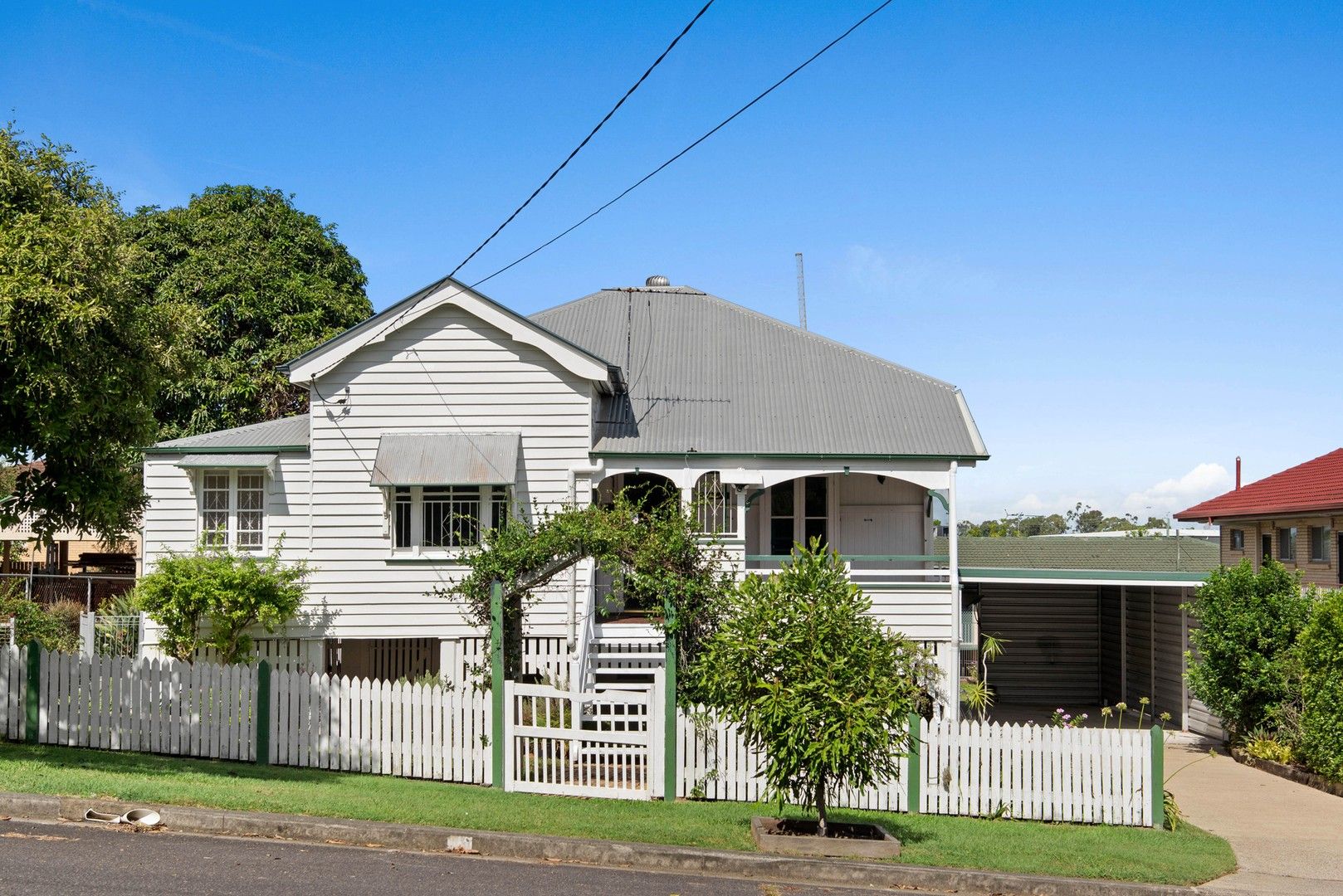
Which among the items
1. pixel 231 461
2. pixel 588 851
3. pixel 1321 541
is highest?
pixel 231 461

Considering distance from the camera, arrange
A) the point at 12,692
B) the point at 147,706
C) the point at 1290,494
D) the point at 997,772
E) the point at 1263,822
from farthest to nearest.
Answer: the point at 1290,494
the point at 12,692
the point at 147,706
the point at 1263,822
the point at 997,772

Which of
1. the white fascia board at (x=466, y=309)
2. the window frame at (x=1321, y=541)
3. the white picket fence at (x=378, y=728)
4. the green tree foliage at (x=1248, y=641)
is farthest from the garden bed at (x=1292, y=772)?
the window frame at (x=1321, y=541)

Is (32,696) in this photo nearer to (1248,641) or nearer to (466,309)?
(466,309)

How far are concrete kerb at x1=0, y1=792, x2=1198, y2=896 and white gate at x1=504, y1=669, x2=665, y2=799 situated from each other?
2.42m

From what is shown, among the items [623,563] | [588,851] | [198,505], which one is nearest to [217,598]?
[198,505]

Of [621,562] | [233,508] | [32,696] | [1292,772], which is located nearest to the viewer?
[621,562]

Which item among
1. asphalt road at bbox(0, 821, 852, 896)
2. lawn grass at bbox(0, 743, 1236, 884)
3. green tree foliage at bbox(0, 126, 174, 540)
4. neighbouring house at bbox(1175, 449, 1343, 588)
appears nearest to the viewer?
asphalt road at bbox(0, 821, 852, 896)

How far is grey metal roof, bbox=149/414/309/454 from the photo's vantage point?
1825 centimetres

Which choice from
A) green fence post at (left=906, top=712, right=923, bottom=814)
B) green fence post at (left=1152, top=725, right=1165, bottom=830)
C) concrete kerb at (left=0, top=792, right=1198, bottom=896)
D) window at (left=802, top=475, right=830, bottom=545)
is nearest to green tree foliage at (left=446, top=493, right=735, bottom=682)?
green fence post at (left=906, top=712, right=923, bottom=814)

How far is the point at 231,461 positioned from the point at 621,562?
747 centimetres

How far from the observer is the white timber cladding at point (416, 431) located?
18.1m

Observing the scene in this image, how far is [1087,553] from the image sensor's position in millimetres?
27781

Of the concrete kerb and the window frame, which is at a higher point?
the window frame

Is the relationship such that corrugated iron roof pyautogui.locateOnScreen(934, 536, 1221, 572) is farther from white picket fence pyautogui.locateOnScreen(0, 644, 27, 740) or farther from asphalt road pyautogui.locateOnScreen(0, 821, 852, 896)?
white picket fence pyautogui.locateOnScreen(0, 644, 27, 740)
